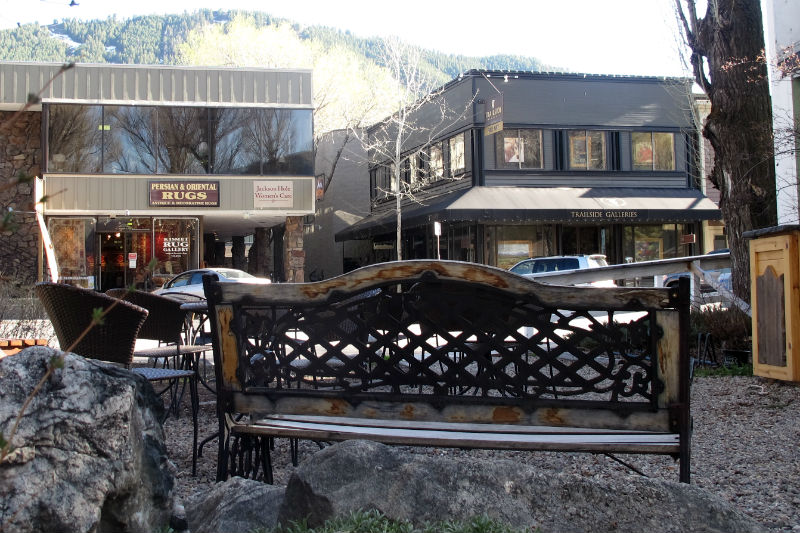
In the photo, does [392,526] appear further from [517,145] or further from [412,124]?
[412,124]

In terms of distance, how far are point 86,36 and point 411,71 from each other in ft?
594

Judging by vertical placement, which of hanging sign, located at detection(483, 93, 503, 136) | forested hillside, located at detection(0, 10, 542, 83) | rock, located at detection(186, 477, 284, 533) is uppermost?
forested hillside, located at detection(0, 10, 542, 83)

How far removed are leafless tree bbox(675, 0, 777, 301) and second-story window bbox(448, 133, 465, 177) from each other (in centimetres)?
2095

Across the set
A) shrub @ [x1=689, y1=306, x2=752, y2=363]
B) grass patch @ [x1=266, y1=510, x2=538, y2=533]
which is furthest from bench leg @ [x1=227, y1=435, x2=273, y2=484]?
shrub @ [x1=689, y1=306, x2=752, y2=363]

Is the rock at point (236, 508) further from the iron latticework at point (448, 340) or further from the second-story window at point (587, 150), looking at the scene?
the second-story window at point (587, 150)

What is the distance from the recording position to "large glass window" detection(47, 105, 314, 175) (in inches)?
959

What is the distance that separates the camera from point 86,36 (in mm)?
189500

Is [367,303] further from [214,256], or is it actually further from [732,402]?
[214,256]

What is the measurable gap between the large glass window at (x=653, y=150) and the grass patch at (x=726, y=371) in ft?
80.8

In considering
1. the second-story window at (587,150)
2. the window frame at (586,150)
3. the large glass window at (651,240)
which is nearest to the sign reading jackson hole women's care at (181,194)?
the window frame at (586,150)

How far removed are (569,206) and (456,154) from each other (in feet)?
16.9

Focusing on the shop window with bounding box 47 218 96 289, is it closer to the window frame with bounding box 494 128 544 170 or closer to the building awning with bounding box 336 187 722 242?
the building awning with bounding box 336 187 722 242

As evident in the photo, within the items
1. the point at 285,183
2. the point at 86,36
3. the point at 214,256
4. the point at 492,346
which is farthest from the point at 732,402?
the point at 86,36

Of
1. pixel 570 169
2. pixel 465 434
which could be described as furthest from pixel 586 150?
pixel 465 434
